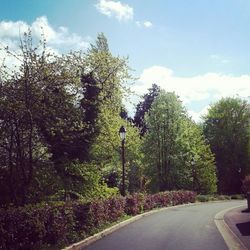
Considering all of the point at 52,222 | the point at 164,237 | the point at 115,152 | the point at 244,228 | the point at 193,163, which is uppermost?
the point at 115,152

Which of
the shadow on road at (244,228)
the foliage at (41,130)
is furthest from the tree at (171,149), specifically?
the shadow on road at (244,228)

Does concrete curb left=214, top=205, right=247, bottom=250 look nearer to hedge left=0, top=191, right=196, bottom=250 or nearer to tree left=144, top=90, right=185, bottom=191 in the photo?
hedge left=0, top=191, right=196, bottom=250

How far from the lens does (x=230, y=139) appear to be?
7362 cm

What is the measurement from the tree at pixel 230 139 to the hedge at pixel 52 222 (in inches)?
2045

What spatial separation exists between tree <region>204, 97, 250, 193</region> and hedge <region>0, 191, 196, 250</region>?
5195cm

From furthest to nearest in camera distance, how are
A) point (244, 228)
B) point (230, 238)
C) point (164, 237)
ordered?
point (244, 228) < point (164, 237) < point (230, 238)

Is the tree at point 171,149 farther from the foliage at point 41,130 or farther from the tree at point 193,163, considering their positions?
the foliage at point 41,130

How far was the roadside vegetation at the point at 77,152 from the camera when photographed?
15250 millimetres

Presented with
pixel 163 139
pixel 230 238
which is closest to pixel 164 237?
pixel 230 238

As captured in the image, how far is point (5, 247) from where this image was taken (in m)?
11.3

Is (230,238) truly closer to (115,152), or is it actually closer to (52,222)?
(52,222)

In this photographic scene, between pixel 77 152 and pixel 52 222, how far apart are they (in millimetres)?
12527

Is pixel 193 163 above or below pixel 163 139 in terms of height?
below

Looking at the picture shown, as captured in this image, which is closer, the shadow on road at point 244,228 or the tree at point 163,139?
the shadow on road at point 244,228
